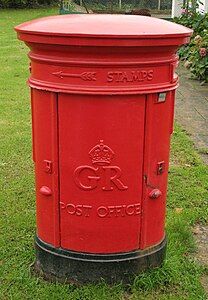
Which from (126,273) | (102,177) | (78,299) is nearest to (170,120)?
(102,177)

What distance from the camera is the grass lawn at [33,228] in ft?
9.73

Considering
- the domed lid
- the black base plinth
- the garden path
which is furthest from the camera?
the garden path

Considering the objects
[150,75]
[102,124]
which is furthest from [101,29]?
[102,124]

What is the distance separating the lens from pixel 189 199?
4195mm

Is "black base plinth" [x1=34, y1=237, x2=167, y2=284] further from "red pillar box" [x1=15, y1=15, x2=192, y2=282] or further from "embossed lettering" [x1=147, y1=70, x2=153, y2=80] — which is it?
"embossed lettering" [x1=147, y1=70, x2=153, y2=80]

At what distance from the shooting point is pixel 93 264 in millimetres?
2910

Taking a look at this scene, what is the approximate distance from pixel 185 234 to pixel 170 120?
982mm

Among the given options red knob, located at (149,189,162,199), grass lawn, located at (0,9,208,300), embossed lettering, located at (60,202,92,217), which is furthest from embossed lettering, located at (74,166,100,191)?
grass lawn, located at (0,9,208,300)

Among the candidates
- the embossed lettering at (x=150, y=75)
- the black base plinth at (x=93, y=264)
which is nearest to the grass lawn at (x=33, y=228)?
the black base plinth at (x=93, y=264)

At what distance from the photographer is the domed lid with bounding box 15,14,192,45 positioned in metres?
2.47

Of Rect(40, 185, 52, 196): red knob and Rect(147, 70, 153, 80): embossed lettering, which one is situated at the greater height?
Rect(147, 70, 153, 80): embossed lettering

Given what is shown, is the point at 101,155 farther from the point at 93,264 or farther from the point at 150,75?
the point at 93,264

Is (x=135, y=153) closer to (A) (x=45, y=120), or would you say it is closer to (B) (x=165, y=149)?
(B) (x=165, y=149)

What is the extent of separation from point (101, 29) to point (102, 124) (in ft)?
1.51
